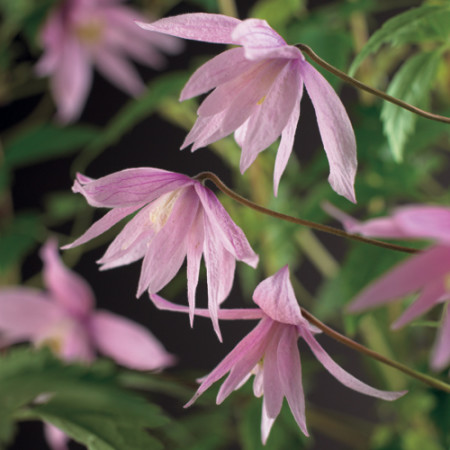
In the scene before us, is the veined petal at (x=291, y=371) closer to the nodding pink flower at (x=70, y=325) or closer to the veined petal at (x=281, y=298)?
the veined petal at (x=281, y=298)

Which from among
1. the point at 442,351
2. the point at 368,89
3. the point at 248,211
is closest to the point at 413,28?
the point at 368,89

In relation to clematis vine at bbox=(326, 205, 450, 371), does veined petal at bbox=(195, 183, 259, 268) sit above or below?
below

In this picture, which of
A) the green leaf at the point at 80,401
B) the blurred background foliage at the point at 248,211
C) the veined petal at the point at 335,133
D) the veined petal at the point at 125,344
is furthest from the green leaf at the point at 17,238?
Answer: the veined petal at the point at 335,133

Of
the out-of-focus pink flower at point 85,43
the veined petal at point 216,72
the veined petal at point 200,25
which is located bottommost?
the out-of-focus pink flower at point 85,43

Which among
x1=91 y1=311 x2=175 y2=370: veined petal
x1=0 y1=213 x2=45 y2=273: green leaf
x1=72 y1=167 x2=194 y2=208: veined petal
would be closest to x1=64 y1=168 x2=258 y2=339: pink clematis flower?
x1=72 y1=167 x2=194 y2=208: veined petal

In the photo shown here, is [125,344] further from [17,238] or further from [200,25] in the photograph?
[200,25]

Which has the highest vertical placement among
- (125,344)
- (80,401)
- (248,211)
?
(80,401)

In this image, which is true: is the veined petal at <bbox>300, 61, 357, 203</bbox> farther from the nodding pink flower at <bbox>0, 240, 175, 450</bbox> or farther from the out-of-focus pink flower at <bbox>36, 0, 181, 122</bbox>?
the out-of-focus pink flower at <bbox>36, 0, 181, 122</bbox>
